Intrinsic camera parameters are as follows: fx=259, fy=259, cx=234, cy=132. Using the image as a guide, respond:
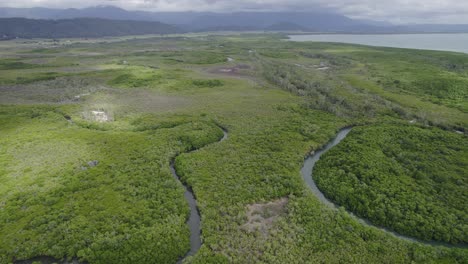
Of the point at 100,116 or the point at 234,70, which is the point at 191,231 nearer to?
the point at 100,116

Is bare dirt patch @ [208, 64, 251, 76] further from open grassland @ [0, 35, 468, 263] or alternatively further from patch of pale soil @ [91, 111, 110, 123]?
patch of pale soil @ [91, 111, 110, 123]

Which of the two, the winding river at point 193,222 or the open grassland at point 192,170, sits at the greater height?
the open grassland at point 192,170

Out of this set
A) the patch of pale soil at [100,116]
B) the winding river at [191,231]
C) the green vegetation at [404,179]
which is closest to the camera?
the winding river at [191,231]

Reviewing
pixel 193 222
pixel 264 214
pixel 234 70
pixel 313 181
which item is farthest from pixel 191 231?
pixel 234 70

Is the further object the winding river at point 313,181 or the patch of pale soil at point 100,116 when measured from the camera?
the patch of pale soil at point 100,116

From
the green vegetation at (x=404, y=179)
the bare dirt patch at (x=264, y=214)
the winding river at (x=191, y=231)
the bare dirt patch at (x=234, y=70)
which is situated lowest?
the winding river at (x=191, y=231)

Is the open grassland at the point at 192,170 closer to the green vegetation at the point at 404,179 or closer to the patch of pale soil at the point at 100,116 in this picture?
the green vegetation at the point at 404,179

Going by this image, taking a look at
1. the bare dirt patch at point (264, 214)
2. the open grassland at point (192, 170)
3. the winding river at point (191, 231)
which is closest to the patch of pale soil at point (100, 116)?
the open grassland at point (192, 170)
